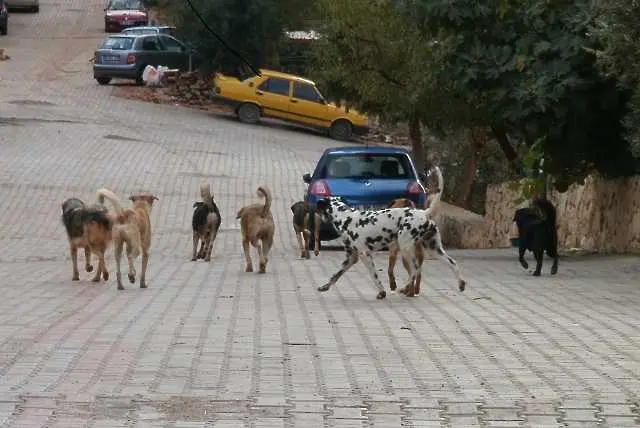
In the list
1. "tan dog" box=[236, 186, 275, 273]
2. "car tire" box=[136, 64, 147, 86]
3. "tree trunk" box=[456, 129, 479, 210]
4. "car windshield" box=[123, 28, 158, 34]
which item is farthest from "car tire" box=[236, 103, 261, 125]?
"tan dog" box=[236, 186, 275, 273]

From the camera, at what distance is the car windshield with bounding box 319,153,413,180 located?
21094mm

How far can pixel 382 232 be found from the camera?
13.4 metres

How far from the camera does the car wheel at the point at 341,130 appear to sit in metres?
44.1

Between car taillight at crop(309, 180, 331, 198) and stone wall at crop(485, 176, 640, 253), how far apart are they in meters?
4.45

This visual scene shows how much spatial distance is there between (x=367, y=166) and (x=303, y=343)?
11.3 m

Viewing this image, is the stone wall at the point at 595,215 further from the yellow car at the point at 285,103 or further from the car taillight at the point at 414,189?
the yellow car at the point at 285,103

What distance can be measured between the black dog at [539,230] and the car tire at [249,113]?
27492mm

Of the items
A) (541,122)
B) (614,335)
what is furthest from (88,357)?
(541,122)

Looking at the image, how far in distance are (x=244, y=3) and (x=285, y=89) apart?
4205mm

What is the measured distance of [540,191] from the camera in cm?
2125

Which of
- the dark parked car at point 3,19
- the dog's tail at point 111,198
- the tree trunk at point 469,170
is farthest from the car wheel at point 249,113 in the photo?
the dog's tail at point 111,198

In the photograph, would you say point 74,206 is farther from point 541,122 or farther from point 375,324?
point 541,122

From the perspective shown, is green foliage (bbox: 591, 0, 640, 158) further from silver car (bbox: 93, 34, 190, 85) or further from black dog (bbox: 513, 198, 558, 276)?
silver car (bbox: 93, 34, 190, 85)

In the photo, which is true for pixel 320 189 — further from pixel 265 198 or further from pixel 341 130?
pixel 341 130
